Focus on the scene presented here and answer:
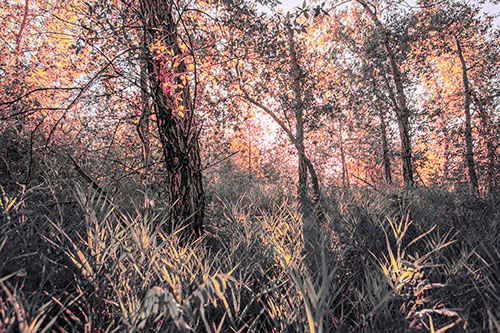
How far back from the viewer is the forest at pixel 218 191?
1349mm

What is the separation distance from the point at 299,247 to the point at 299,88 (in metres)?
7.14

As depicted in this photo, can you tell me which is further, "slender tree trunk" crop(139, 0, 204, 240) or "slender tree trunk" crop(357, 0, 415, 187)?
"slender tree trunk" crop(357, 0, 415, 187)

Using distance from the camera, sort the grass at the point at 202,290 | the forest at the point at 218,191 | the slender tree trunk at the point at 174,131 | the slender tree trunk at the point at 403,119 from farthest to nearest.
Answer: the slender tree trunk at the point at 403,119
the slender tree trunk at the point at 174,131
the forest at the point at 218,191
the grass at the point at 202,290

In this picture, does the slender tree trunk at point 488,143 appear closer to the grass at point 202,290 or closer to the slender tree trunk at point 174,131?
the grass at point 202,290

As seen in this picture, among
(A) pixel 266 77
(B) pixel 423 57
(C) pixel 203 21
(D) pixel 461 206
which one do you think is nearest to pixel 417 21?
(B) pixel 423 57

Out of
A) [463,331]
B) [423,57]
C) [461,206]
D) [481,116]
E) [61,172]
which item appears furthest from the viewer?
[423,57]

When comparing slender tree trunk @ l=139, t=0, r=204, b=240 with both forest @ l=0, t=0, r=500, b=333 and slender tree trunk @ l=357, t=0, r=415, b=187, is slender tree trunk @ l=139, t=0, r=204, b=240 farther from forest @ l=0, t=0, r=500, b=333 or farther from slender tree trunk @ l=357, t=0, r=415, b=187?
slender tree trunk @ l=357, t=0, r=415, b=187

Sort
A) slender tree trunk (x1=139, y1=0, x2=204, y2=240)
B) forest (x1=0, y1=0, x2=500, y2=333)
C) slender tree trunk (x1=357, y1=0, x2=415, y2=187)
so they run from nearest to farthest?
forest (x1=0, y1=0, x2=500, y2=333), slender tree trunk (x1=139, y1=0, x2=204, y2=240), slender tree trunk (x1=357, y1=0, x2=415, y2=187)

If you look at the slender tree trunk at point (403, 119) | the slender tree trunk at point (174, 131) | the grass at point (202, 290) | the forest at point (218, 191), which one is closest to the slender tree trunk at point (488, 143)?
the forest at point (218, 191)

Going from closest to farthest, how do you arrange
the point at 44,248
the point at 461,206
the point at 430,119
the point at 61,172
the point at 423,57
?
the point at 44,248 < the point at 61,172 < the point at 461,206 < the point at 430,119 < the point at 423,57

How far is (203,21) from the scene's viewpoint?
4996 millimetres

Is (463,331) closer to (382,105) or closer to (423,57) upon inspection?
(423,57)

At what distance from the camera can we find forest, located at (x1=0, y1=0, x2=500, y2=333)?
1.35m

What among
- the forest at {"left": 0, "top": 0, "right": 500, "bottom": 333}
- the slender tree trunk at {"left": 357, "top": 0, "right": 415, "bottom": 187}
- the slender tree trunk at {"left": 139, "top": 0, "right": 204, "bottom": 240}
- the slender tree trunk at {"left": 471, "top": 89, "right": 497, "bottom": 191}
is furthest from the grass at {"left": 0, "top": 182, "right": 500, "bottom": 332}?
the slender tree trunk at {"left": 357, "top": 0, "right": 415, "bottom": 187}
